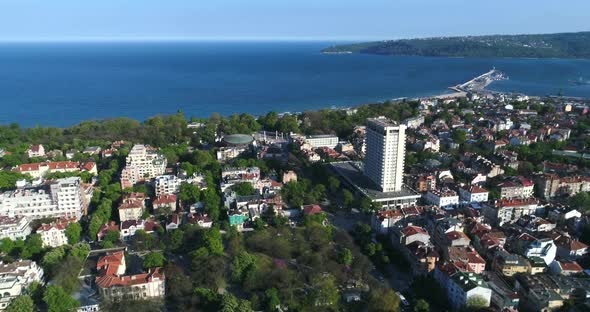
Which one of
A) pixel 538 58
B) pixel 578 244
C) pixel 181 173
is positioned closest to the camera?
pixel 578 244

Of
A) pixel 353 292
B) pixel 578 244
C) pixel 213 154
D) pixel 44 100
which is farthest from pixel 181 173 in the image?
pixel 44 100

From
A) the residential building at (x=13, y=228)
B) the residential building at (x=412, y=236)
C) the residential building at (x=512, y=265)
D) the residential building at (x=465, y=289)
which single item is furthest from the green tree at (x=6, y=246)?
the residential building at (x=512, y=265)

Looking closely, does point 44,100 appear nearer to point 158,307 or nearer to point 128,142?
point 128,142

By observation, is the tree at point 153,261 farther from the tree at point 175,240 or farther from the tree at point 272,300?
the tree at point 272,300

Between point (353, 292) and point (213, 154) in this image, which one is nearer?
point (353, 292)

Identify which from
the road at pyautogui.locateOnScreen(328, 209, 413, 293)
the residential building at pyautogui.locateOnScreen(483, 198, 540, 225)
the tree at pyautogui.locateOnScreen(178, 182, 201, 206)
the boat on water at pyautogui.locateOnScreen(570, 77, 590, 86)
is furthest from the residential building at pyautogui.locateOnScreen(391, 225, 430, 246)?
the boat on water at pyautogui.locateOnScreen(570, 77, 590, 86)

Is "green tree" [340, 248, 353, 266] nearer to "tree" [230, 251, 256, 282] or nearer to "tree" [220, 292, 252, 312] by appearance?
"tree" [230, 251, 256, 282]
